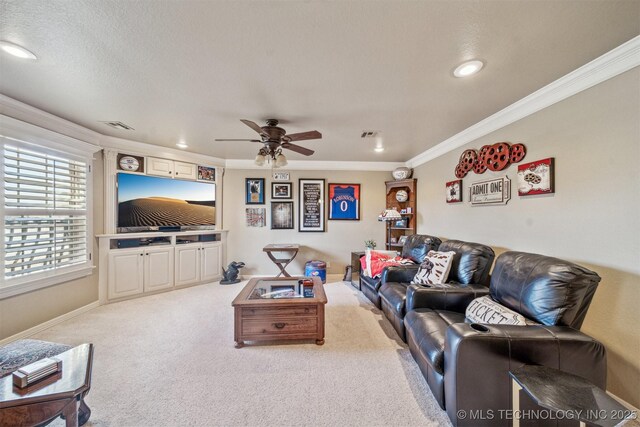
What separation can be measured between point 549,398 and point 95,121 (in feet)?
14.9

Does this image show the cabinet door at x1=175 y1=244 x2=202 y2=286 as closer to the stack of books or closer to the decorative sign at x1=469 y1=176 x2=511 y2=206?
the stack of books

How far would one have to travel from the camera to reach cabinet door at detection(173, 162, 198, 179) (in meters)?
4.22

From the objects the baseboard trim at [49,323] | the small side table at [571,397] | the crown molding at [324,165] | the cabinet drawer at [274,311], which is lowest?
the baseboard trim at [49,323]

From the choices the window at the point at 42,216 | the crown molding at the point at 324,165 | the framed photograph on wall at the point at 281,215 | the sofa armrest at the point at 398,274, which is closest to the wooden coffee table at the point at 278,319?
the sofa armrest at the point at 398,274

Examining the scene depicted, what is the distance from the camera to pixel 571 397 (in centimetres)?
99

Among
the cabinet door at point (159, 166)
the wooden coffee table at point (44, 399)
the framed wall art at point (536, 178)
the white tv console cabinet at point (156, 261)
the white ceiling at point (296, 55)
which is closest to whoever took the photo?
the wooden coffee table at point (44, 399)

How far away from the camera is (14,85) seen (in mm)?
2105

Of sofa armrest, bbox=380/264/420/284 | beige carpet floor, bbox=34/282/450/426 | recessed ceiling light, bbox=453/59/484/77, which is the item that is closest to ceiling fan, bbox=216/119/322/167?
recessed ceiling light, bbox=453/59/484/77

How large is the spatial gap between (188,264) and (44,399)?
10.6ft

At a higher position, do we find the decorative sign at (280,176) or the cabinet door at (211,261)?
the decorative sign at (280,176)

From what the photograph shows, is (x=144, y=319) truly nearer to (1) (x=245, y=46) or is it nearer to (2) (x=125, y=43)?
(2) (x=125, y=43)

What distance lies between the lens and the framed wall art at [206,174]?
178 inches

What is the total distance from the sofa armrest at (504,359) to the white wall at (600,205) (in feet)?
1.75

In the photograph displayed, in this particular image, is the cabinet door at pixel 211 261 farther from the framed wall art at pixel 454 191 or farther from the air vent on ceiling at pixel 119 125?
the framed wall art at pixel 454 191
